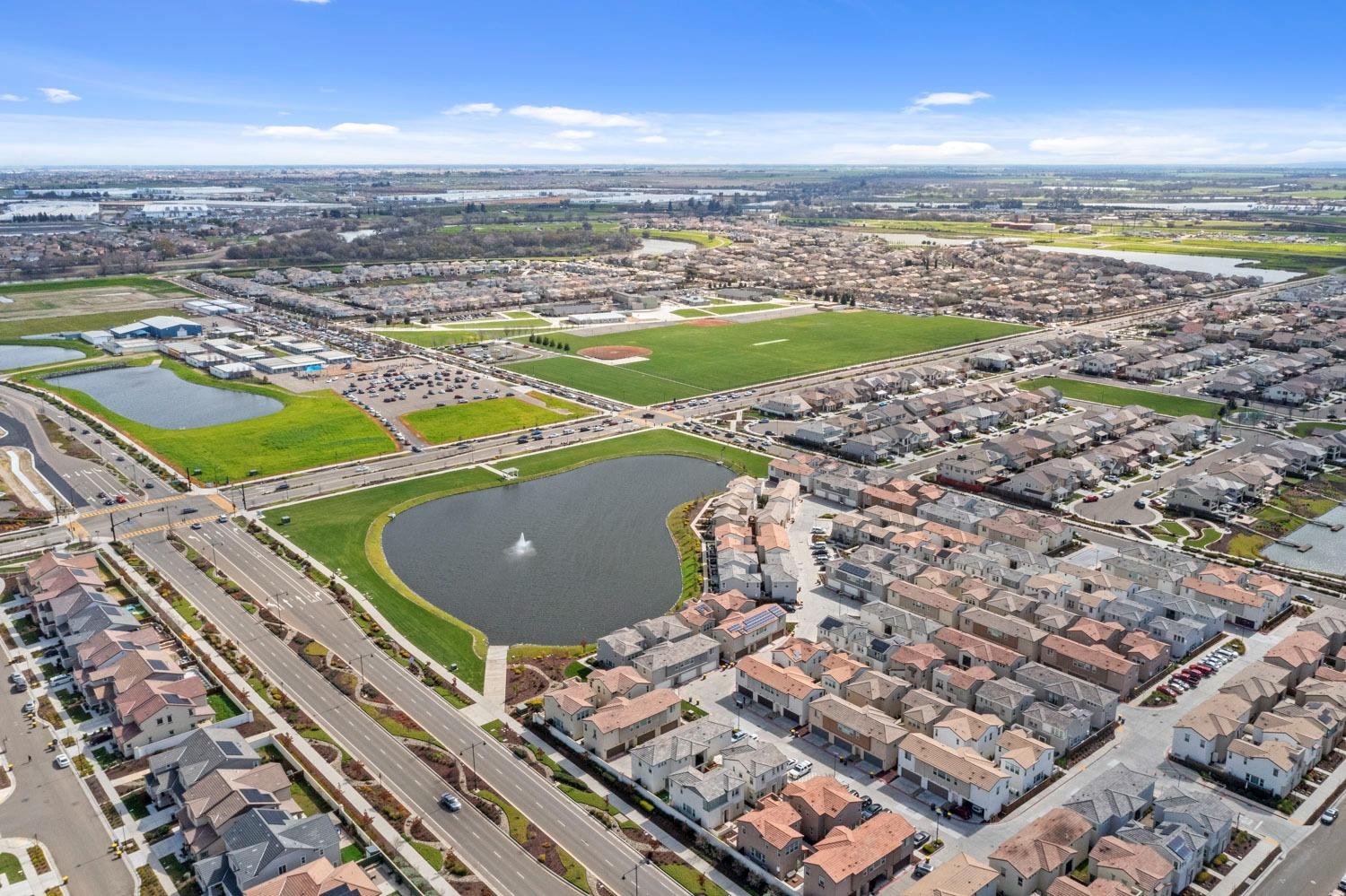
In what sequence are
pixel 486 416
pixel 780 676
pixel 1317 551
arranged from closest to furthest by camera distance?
pixel 780 676 < pixel 1317 551 < pixel 486 416

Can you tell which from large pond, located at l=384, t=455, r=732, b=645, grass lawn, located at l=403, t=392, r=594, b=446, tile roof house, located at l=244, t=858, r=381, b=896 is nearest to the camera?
tile roof house, located at l=244, t=858, r=381, b=896

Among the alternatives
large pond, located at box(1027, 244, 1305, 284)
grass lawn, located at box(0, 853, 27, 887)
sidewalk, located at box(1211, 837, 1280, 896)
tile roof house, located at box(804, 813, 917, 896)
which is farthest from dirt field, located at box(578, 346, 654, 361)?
large pond, located at box(1027, 244, 1305, 284)

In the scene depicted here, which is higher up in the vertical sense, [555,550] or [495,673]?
[555,550]

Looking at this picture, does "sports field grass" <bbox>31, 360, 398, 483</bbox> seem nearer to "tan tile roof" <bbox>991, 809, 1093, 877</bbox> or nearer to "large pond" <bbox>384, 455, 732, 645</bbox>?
"large pond" <bbox>384, 455, 732, 645</bbox>

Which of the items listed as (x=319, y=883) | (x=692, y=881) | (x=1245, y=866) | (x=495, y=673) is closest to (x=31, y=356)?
→ (x=495, y=673)

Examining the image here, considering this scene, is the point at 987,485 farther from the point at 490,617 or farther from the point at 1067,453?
the point at 490,617

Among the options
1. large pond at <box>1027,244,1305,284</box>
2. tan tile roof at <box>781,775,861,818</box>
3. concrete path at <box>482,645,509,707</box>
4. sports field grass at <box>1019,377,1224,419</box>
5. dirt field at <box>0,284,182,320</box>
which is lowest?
concrete path at <box>482,645,509,707</box>

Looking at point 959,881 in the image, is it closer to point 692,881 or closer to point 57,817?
point 692,881
